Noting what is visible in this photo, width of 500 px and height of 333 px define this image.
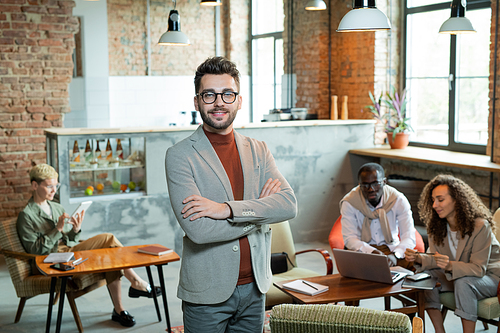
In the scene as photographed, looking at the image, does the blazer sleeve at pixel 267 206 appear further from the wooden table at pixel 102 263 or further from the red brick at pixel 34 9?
the red brick at pixel 34 9

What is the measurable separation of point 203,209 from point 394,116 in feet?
16.4

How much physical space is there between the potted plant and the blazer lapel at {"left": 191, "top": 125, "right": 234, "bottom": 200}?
462 centimetres

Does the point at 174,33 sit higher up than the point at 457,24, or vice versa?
the point at 174,33

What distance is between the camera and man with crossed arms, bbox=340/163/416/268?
4000 millimetres

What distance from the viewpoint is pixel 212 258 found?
2115mm

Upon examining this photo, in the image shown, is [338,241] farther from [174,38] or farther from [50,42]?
[50,42]

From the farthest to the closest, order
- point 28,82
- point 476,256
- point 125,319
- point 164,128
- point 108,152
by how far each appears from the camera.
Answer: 1. point 28,82
2. point 164,128
3. point 108,152
4. point 125,319
5. point 476,256

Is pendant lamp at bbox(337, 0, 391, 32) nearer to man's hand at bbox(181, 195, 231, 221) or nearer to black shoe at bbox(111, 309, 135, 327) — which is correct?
man's hand at bbox(181, 195, 231, 221)

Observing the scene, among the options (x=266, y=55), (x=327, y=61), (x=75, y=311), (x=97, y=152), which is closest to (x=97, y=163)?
(x=97, y=152)

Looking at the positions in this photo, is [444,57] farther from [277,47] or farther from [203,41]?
[203,41]

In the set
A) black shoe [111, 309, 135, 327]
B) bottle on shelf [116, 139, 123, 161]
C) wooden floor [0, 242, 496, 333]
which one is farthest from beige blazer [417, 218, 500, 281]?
bottle on shelf [116, 139, 123, 161]

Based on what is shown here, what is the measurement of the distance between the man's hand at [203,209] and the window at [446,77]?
15.0 ft

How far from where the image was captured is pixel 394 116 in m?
6.64

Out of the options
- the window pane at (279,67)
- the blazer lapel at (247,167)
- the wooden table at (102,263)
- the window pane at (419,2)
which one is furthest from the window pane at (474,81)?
the blazer lapel at (247,167)
